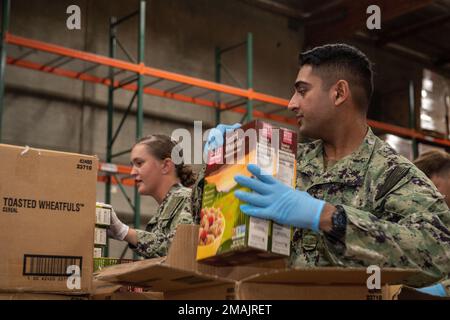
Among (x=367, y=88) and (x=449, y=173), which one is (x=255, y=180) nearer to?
(x=367, y=88)

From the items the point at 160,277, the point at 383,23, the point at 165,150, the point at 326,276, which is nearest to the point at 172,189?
the point at 165,150

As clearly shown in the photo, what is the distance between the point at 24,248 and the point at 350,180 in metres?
1.04

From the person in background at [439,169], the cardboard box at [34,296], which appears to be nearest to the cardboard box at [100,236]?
the cardboard box at [34,296]

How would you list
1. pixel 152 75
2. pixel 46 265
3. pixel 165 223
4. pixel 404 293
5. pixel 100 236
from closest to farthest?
pixel 404 293 → pixel 46 265 → pixel 100 236 → pixel 165 223 → pixel 152 75

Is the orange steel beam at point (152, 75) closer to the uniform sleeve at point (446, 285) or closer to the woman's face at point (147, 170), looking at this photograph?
the woman's face at point (147, 170)

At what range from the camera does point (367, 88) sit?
2332 millimetres

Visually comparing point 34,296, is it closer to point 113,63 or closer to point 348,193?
point 348,193

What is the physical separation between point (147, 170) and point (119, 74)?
421cm

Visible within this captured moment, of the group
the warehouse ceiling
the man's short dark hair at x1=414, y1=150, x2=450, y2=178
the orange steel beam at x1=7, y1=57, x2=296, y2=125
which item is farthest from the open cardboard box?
the warehouse ceiling

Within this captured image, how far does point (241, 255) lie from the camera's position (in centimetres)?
160

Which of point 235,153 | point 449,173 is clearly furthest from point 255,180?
point 449,173

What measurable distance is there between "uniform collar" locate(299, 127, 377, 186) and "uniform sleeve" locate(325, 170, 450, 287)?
0.62 feet

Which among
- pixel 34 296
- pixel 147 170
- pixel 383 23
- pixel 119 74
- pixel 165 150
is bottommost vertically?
pixel 34 296

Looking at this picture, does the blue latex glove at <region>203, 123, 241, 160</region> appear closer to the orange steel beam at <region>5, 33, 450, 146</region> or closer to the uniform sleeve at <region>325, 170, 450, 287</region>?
the uniform sleeve at <region>325, 170, 450, 287</region>
